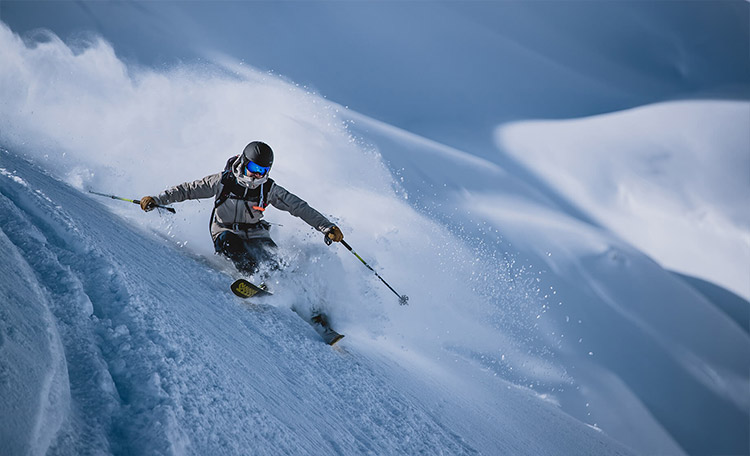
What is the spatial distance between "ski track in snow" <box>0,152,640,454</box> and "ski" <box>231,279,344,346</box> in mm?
102

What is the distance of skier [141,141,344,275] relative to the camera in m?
4.16

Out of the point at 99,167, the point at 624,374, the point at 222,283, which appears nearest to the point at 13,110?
the point at 99,167

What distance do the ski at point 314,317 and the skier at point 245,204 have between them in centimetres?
64

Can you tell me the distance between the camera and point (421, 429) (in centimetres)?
277

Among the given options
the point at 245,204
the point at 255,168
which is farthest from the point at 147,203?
the point at 255,168

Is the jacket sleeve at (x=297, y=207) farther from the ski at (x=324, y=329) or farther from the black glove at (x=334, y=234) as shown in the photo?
the ski at (x=324, y=329)

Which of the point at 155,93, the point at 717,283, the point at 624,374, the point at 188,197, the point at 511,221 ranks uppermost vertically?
the point at 717,283

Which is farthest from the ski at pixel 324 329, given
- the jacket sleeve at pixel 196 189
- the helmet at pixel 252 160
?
the jacket sleeve at pixel 196 189

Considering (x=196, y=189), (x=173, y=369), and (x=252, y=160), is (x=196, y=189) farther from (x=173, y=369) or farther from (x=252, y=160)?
(x=173, y=369)

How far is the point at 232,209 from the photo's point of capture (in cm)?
437

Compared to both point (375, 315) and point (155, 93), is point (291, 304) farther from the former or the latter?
point (155, 93)

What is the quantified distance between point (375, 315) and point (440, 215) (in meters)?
5.92

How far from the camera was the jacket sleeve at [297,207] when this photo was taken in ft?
14.9

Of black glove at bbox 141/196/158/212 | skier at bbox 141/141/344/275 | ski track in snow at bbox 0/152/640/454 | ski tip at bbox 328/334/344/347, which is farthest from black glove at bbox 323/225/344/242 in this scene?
black glove at bbox 141/196/158/212
